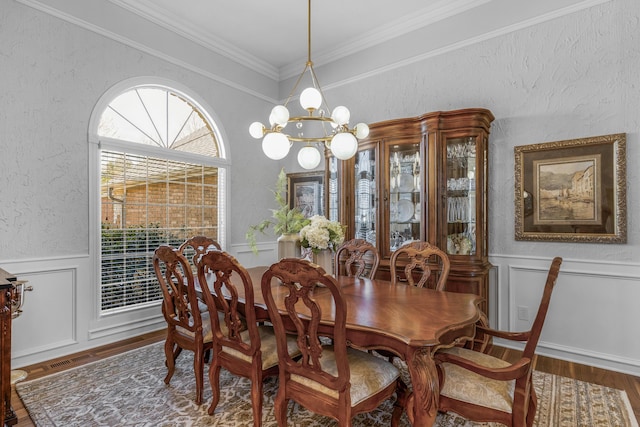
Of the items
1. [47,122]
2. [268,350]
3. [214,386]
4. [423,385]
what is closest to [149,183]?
[47,122]

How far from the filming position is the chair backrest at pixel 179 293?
85.5 inches

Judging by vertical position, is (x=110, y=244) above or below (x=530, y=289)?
above

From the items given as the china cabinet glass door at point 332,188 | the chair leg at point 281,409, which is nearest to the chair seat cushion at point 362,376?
the chair leg at point 281,409

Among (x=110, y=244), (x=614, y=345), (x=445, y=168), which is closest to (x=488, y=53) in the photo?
(x=445, y=168)

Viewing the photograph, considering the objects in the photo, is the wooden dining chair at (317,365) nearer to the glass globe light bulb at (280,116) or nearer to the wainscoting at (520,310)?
the glass globe light bulb at (280,116)

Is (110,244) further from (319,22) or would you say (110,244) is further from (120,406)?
(319,22)

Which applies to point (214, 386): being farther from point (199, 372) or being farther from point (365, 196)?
point (365, 196)

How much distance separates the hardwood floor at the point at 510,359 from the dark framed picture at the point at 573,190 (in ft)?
3.44

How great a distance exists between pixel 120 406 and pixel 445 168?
3.19m

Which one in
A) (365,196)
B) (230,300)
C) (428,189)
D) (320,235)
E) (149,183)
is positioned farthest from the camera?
(365,196)

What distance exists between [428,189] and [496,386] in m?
2.05

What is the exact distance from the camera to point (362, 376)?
168 centimetres

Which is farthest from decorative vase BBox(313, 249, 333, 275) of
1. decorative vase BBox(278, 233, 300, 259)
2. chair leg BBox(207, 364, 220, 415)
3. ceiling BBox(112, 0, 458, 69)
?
ceiling BBox(112, 0, 458, 69)

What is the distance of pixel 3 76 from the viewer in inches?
108
